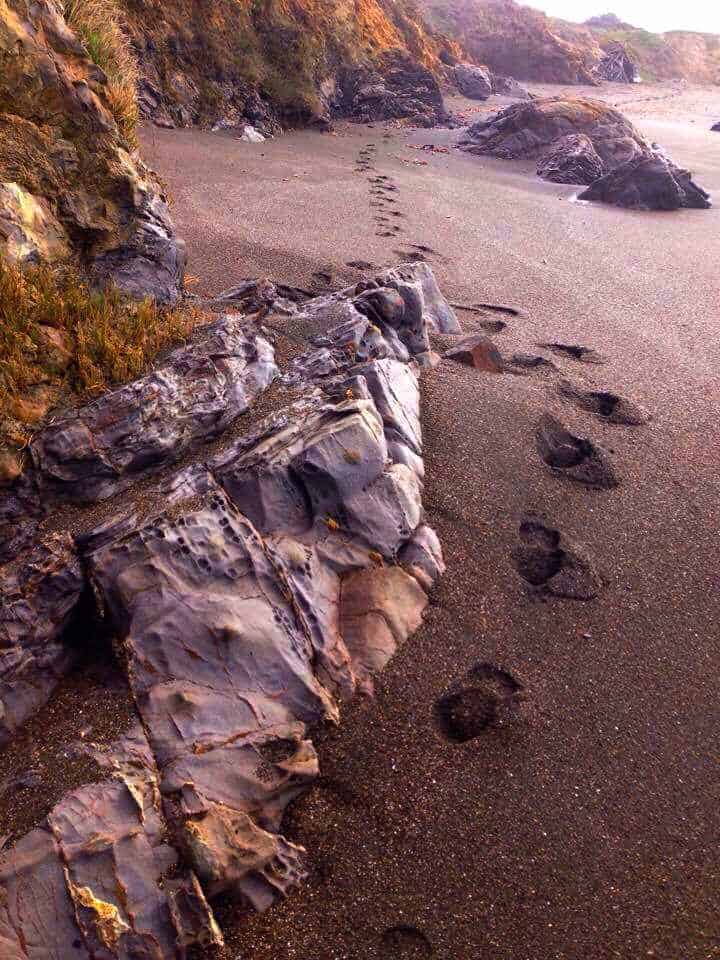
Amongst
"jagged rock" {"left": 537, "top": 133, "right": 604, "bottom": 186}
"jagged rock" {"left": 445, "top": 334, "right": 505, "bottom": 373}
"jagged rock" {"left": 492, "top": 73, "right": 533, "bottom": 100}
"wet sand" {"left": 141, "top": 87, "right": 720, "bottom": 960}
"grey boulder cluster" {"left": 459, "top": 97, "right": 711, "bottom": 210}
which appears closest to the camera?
"wet sand" {"left": 141, "top": 87, "right": 720, "bottom": 960}

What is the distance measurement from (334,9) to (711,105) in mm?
23621

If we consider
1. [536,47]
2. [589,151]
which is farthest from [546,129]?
[536,47]

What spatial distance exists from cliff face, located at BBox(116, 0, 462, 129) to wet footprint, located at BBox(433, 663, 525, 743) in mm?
13842

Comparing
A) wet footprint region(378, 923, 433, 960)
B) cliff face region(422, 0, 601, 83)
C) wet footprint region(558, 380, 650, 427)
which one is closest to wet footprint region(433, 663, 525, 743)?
wet footprint region(378, 923, 433, 960)

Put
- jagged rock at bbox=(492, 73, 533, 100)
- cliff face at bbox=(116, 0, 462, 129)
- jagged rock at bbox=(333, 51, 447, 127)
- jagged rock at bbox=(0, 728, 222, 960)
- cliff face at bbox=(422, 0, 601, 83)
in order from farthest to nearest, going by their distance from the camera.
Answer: cliff face at bbox=(422, 0, 601, 83), jagged rock at bbox=(492, 73, 533, 100), jagged rock at bbox=(333, 51, 447, 127), cliff face at bbox=(116, 0, 462, 129), jagged rock at bbox=(0, 728, 222, 960)

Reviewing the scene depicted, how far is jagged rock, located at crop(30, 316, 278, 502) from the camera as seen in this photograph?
3.54m

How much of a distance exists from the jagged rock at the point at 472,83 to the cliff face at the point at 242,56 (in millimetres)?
7989

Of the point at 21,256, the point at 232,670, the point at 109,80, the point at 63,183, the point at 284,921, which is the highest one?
the point at 109,80

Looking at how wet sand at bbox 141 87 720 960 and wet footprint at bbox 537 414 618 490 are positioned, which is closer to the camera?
wet sand at bbox 141 87 720 960

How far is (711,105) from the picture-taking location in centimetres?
3269

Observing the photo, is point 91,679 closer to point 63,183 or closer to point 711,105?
point 63,183

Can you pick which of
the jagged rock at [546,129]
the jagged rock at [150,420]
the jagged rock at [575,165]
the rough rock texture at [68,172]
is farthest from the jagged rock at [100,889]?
the jagged rock at [546,129]

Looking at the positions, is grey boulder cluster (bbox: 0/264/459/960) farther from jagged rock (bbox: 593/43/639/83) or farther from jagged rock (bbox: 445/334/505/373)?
jagged rock (bbox: 593/43/639/83)

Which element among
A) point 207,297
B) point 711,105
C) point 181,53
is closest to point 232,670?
point 207,297
